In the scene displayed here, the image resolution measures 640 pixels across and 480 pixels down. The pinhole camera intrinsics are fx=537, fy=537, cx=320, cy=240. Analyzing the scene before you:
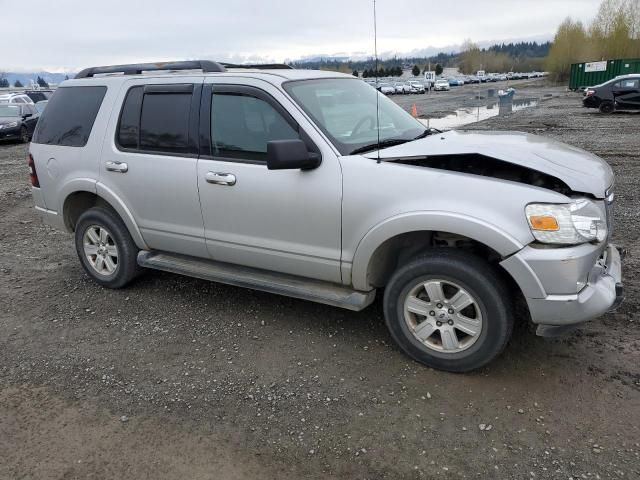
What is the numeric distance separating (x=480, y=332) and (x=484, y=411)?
479mm

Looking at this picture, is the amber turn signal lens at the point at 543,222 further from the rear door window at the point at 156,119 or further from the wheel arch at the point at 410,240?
the rear door window at the point at 156,119

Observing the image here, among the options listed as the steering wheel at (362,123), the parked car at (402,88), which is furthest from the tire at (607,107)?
the parked car at (402,88)

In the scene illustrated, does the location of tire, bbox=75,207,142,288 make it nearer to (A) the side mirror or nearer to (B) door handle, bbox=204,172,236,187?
(B) door handle, bbox=204,172,236,187

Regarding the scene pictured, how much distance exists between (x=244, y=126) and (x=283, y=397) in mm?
Answer: 2010

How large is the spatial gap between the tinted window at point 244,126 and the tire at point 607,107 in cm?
2350

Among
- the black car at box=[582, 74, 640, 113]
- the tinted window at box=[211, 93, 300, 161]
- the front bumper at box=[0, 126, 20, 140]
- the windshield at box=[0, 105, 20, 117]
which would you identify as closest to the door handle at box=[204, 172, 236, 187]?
the tinted window at box=[211, 93, 300, 161]

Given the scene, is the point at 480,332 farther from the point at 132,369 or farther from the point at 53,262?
the point at 53,262

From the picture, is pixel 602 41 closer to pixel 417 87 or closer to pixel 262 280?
pixel 417 87

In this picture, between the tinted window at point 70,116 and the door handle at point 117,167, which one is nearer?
the door handle at point 117,167

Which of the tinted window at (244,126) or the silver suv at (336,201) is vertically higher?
the tinted window at (244,126)

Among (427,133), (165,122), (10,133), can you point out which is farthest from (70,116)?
(10,133)

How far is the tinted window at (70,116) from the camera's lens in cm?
492

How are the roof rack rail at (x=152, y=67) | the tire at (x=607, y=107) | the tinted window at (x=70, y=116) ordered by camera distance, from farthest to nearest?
the tire at (x=607, y=107) → the tinted window at (x=70, y=116) → the roof rack rail at (x=152, y=67)

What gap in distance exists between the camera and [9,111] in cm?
1933
